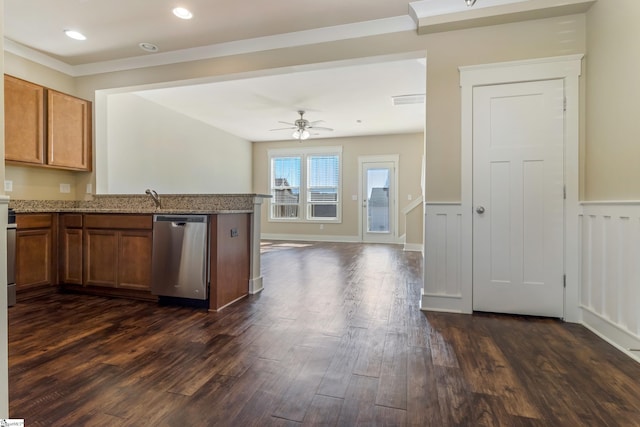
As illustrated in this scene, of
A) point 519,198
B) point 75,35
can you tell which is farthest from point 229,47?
point 519,198

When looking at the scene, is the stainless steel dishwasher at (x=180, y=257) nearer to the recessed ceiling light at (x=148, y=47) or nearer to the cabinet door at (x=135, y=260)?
the cabinet door at (x=135, y=260)

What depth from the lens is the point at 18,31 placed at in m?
3.16

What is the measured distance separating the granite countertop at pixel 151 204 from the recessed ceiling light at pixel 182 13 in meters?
1.65

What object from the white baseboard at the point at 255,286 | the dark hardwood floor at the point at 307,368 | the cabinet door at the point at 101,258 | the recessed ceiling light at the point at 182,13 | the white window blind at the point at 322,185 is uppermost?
the recessed ceiling light at the point at 182,13

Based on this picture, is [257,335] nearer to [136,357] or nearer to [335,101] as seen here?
[136,357]

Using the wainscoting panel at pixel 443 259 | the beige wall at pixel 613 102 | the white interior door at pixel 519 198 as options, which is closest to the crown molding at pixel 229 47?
the white interior door at pixel 519 198

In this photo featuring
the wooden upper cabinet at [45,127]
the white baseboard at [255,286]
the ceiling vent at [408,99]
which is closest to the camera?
the wooden upper cabinet at [45,127]

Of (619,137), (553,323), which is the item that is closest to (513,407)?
(553,323)

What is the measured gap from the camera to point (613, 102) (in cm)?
218

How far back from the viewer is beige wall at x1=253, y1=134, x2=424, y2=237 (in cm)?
775

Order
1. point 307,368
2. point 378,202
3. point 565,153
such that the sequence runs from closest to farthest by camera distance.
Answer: point 307,368, point 565,153, point 378,202

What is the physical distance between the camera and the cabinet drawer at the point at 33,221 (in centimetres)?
307

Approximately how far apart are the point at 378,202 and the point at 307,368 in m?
6.57

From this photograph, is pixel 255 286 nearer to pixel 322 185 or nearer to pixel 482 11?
pixel 482 11
